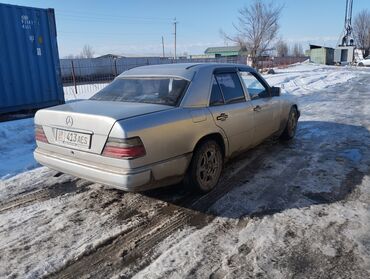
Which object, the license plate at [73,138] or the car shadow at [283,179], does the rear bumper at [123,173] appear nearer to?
the license plate at [73,138]

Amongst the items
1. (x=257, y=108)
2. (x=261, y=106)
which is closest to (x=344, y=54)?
(x=261, y=106)

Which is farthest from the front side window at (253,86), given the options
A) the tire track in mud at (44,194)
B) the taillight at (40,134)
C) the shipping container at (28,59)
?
the shipping container at (28,59)

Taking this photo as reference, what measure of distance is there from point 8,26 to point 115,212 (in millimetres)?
7137

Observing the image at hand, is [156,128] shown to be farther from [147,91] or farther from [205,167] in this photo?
[205,167]

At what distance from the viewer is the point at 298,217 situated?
12.5ft

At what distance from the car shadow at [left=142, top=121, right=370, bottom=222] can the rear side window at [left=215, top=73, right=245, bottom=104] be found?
1.07 meters

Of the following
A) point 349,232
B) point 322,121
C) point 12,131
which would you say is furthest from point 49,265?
point 322,121

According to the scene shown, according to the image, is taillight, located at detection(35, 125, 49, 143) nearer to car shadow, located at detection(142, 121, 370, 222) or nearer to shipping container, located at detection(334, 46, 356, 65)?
car shadow, located at detection(142, 121, 370, 222)

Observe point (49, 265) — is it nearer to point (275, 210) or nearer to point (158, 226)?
point (158, 226)

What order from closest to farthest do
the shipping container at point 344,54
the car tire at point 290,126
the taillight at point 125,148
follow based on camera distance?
1. the taillight at point 125,148
2. the car tire at point 290,126
3. the shipping container at point 344,54

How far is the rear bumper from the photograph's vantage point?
11.5 ft

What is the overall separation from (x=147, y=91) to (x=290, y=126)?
140 inches

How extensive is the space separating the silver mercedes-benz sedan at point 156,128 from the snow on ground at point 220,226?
0.46 metres

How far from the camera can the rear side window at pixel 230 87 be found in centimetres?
478
